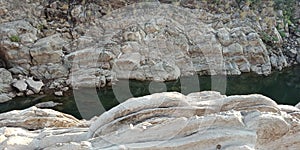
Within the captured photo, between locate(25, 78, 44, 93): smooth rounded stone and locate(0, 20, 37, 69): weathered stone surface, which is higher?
locate(0, 20, 37, 69): weathered stone surface

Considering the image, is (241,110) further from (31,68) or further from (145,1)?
(145,1)

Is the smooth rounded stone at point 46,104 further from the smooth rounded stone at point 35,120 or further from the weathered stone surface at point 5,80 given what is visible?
the smooth rounded stone at point 35,120

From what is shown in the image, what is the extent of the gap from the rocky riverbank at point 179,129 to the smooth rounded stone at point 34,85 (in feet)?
34.5

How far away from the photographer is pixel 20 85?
1565 cm

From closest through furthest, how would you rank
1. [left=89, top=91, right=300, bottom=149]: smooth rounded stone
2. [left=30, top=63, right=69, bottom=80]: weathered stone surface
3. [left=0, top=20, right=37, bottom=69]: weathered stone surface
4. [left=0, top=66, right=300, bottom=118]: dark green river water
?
[left=89, top=91, right=300, bottom=149]: smooth rounded stone → [left=0, top=66, right=300, bottom=118]: dark green river water → [left=30, top=63, right=69, bottom=80]: weathered stone surface → [left=0, top=20, right=37, bottom=69]: weathered stone surface

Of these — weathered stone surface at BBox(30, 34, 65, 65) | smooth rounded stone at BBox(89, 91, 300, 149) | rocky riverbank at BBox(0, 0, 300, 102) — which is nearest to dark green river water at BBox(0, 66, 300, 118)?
rocky riverbank at BBox(0, 0, 300, 102)

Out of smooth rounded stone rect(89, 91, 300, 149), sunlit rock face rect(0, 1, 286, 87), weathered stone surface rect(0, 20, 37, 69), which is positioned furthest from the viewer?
weathered stone surface rect(0, 20, 37, 69)

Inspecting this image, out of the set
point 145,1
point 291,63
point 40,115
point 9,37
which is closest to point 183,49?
point 145,1

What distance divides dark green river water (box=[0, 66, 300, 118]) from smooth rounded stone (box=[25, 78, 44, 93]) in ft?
2.25

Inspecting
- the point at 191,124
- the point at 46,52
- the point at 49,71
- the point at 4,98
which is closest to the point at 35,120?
the point at 191,124

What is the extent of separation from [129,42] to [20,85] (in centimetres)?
547

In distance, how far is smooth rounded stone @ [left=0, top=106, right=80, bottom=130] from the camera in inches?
230

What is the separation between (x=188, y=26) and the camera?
64.7ft

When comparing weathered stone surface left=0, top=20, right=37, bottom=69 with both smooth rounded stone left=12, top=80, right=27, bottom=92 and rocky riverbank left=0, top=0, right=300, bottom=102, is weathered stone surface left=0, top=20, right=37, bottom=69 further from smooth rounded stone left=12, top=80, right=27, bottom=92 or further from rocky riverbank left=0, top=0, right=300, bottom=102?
smooth rounded stone left=12, top=80, right=27, bottom=92
